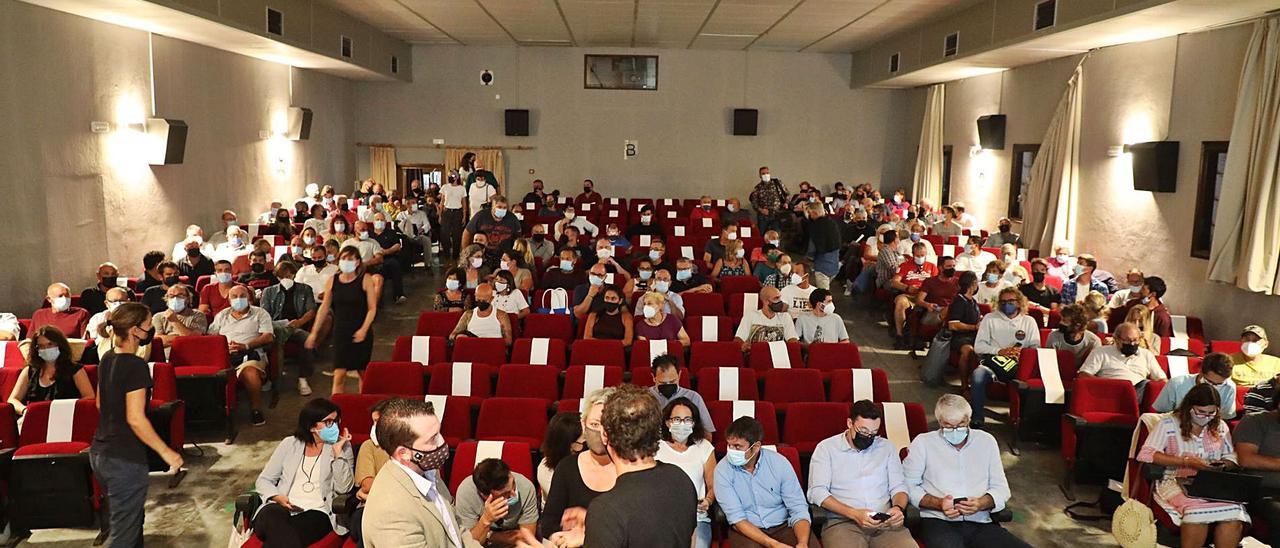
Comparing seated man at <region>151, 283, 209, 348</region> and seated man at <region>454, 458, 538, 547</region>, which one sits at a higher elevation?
seated man at <region>151, 283, 209, 348</region>

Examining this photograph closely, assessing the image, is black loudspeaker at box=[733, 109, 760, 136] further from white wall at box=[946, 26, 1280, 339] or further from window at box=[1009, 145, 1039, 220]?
white wall at box=[946, 26, 1280, 339]

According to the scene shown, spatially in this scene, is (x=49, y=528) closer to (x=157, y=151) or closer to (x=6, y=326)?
(x=6, y=326)

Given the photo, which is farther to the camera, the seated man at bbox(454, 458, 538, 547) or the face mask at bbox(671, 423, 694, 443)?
the face mask at bbox(671, 423, 694, 443)

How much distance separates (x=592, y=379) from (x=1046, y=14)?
23.2 ft

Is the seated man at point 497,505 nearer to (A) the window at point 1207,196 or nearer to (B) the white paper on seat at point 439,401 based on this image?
(B) the white paper on seat at point 439,401

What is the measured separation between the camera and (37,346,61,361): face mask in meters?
6.07

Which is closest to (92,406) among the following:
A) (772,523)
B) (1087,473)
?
(772,523)

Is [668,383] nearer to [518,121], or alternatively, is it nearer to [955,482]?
[955,482]

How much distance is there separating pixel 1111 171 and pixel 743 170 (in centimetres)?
946

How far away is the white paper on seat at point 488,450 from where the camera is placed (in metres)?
5.00

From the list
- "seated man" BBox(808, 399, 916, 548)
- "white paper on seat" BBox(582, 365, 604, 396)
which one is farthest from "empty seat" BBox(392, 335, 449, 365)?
"seated man" BBox(808, 399, 916, 548)

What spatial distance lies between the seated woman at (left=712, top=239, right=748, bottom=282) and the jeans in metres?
6.89

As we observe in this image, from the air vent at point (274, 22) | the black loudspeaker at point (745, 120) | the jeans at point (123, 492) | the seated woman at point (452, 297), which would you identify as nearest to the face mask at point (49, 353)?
the jeans at point (123, 492)

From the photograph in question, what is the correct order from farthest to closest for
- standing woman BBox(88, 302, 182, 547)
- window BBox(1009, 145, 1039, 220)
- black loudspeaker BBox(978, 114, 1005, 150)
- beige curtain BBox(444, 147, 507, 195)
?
1. beige curtain BBox(444, 147, 507, 195)
2. black loudspeaker BBox(978, 114, 1005, 150)
3. window BBox(1009, 145, 1039, 220)
4. standing woman BBox(88, 302, 182, 547)
